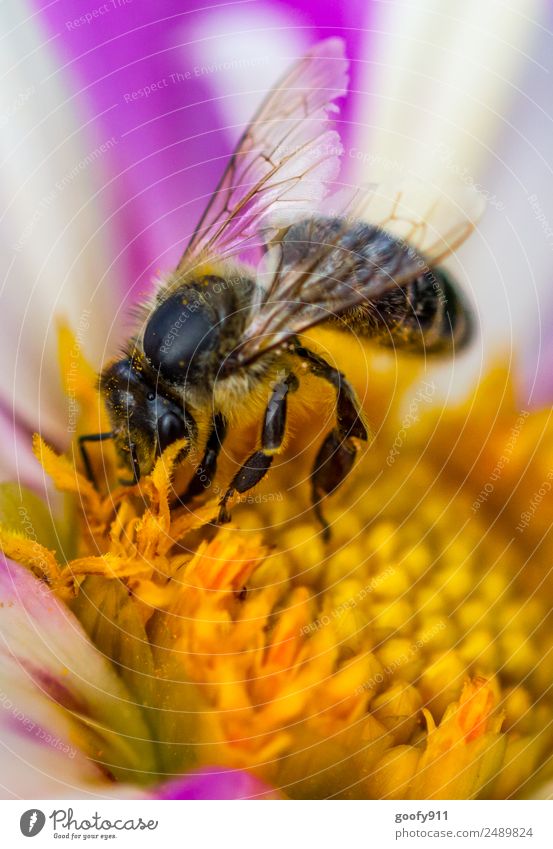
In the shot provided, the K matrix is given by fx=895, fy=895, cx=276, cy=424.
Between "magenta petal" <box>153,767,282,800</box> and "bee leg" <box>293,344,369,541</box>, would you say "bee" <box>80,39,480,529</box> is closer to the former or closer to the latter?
"bee leg" <box>293,344,369,541</box>

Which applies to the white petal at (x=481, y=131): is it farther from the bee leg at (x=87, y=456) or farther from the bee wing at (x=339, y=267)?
the bee leg at (x=87, y=456)

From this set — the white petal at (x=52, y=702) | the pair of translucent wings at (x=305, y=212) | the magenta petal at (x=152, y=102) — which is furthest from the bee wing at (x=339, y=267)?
the white petal at (x=52, y=702)

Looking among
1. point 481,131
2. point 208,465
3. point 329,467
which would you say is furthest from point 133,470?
point 481,131

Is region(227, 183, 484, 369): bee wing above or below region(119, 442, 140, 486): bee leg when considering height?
above

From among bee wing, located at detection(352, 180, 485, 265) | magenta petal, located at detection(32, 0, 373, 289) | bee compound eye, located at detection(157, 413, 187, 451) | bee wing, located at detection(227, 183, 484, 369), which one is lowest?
bee compound eye, located at detection(157, 413, 187, 451)

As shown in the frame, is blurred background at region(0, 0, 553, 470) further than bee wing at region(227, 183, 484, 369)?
Yes

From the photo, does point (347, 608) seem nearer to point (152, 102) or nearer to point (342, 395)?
point (342, 395)

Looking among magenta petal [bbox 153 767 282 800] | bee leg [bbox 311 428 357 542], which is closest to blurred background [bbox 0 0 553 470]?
bee leg [bbox 311 428 357 542]

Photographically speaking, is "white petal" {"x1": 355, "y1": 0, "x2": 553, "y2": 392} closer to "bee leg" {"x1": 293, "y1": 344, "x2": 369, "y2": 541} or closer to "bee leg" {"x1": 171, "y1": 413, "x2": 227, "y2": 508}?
"bee leg" {"x1": 293, "y1": 344, "x2": 369, "y2": 541}
